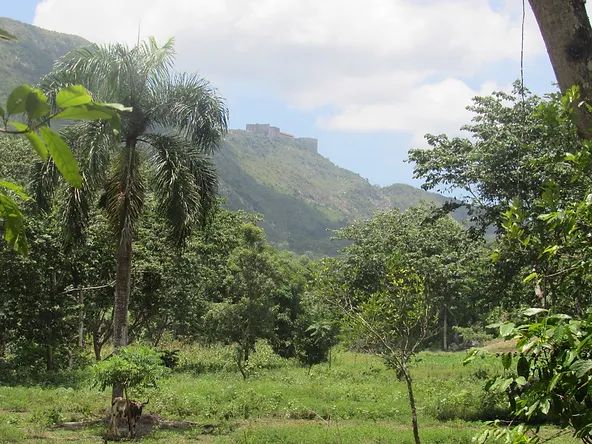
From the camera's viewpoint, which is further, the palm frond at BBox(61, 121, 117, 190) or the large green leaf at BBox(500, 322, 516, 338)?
the palm frond at BBox(61, 121, 117, 190)

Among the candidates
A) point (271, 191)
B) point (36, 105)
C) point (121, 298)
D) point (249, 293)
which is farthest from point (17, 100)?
point (271, 191)

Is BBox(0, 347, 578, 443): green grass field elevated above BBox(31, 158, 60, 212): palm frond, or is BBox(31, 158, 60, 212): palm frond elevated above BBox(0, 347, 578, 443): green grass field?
BBox(31, 158, 60, 212): palm frond

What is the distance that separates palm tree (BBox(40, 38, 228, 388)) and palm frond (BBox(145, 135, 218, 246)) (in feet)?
0.06

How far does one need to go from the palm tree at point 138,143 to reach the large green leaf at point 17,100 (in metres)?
9.69

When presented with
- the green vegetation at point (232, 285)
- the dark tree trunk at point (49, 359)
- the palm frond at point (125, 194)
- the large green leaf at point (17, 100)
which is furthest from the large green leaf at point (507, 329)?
the dark tree trunk at point (49, 359)

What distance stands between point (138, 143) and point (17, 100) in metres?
10.9

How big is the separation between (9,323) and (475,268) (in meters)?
13.0

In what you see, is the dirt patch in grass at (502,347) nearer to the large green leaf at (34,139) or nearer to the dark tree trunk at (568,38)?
the dark tree trunk at (568,38)

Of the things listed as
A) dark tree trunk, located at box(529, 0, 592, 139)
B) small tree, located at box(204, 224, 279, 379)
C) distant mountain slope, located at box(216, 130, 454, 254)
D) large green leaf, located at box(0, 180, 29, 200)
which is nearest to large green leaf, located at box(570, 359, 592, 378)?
dark tree trunk, located at box(529, 0, 592, 139)

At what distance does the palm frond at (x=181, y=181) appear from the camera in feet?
34.9

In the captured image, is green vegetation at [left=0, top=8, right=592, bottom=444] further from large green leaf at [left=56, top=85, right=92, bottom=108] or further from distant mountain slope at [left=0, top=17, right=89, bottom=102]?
distant mountain slope at [left=0, top=17, right=89, bottom=102]

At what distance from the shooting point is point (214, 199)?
11875mm

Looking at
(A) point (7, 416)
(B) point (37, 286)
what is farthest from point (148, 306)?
(A) point (7, 416)

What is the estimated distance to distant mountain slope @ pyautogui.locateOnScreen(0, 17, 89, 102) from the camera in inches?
4220
